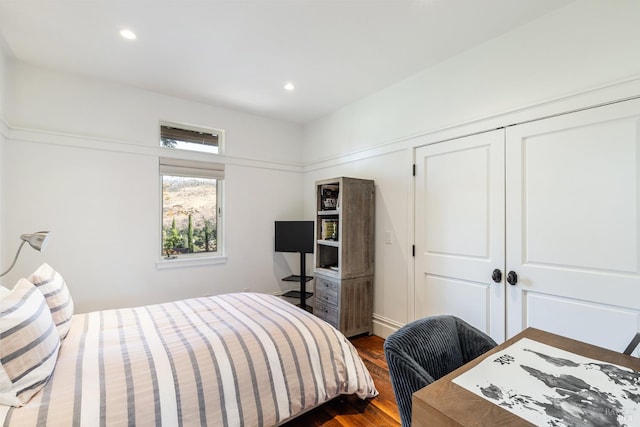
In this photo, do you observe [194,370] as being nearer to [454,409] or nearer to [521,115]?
[454,409]

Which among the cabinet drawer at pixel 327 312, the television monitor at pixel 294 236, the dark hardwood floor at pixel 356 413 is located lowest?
the dark hardwood floor at pixel 356 413

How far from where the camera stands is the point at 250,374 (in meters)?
1.57

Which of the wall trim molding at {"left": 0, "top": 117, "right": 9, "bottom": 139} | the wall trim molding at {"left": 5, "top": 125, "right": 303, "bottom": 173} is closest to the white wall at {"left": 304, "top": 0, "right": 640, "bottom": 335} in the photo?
the wall trim molding at {"left": 5, "top": 125, "right": 303, "bottom": 173}

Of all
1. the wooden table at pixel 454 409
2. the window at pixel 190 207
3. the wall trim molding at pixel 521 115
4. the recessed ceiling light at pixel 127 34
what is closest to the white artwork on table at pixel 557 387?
the wooden table at pixel 454 409

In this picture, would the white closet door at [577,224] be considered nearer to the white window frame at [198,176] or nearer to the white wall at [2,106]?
the white window frame at [198,176]

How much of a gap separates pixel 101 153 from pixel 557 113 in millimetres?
4095

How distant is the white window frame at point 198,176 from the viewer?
11.1 feet

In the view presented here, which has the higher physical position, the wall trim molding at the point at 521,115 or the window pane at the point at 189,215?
the wall trim molding at the point at 521,115

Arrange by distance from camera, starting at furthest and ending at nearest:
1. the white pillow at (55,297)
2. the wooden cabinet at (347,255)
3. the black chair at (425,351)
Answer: the wooden cabinet at (347,255) < the white pillow at (55,297) < the black chair at (425,351)

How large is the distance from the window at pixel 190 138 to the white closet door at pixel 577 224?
3.32 meters

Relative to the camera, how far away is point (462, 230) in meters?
2.53

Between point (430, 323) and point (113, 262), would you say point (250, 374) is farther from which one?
point (113, 262)

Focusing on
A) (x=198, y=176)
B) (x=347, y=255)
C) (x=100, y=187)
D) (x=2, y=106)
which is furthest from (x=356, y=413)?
(x=2, y=106)

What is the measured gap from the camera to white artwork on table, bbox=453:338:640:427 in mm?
812
